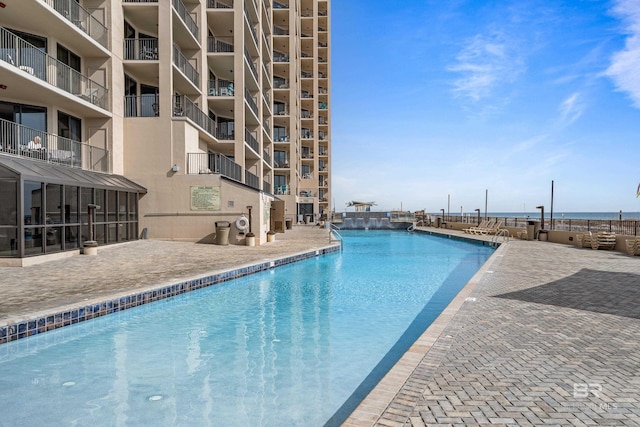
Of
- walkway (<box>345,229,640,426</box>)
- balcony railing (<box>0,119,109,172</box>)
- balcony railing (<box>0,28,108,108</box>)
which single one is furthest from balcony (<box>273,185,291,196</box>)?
walkway (<box>345,229,640,426</box>)

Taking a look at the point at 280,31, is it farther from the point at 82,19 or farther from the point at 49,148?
the point at 49,148

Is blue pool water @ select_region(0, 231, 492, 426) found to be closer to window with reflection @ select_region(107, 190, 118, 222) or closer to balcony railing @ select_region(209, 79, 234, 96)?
window with reflection @ select_region(107, 190, 118, 222)

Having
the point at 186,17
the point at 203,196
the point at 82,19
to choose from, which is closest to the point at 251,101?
the point at 186,17

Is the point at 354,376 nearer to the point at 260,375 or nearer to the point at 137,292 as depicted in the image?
the point at 260,375

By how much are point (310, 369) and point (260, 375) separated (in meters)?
0.70

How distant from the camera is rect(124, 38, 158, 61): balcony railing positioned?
18812 millimetres

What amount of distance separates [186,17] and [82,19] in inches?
230

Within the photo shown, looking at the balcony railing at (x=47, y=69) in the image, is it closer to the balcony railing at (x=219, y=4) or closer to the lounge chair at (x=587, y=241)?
the balcony railing at (x=219, y=4)

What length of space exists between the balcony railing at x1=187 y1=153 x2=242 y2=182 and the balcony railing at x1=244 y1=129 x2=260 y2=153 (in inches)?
123

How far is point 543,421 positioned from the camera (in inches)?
125

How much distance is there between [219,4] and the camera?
1099 inches

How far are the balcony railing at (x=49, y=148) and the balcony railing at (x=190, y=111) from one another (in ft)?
14.2

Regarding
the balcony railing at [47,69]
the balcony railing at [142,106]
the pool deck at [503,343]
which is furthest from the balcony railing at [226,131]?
the pool deck at [503,343]

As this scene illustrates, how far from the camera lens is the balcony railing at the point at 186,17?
1986cm
